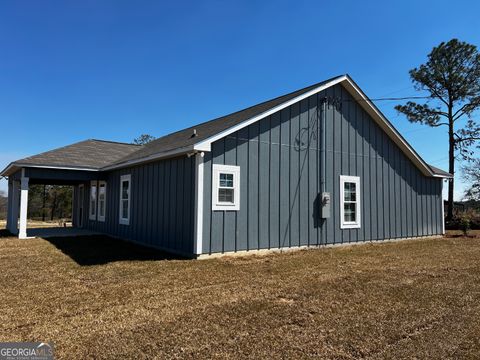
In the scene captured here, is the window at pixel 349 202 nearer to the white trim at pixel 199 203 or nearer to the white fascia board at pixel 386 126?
the white fascia board at pixel 386 126

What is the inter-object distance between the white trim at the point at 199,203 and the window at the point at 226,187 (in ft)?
1.19

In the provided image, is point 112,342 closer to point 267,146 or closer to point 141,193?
point 267,146

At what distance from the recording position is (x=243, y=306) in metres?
4.93

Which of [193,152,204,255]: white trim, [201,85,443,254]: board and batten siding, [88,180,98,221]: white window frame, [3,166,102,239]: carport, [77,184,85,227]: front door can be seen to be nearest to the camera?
[193,152,204,255]: white trim

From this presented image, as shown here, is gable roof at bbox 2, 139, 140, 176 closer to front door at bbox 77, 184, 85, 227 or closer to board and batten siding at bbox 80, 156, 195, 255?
board and batten siding at bbox 80, 156, 195, 255

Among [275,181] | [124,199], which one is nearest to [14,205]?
[124,199]

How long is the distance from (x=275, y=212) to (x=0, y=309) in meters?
6.63

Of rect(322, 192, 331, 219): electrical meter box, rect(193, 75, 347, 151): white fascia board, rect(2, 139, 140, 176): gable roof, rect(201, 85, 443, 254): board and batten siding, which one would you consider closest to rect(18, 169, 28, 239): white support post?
rect(2, 139, 140, 176): gable roof

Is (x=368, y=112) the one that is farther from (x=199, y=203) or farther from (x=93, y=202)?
(x=93, y=202)

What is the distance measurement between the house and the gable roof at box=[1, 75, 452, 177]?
45 millimetres

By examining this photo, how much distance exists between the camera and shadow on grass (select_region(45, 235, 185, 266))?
8.77m

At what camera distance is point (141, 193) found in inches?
458

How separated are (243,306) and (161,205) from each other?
5.96m

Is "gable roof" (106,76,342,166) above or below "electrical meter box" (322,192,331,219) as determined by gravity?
above
